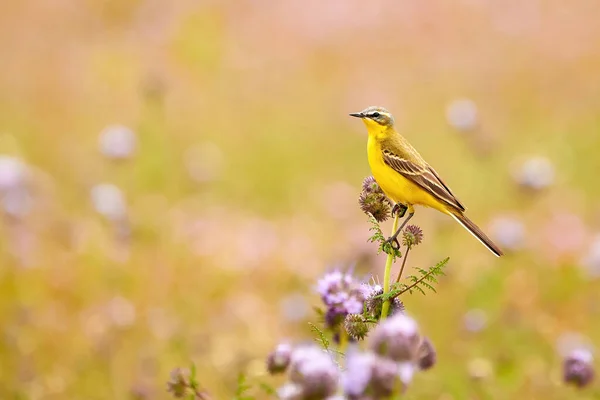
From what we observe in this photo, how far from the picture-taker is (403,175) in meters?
2.93

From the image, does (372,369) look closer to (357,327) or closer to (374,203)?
(357,327)

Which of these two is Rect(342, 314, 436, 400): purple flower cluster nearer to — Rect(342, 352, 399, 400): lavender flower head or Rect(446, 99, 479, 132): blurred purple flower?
Rect(342, 352, 399, 400): lavender flower head

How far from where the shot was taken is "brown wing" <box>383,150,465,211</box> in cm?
297

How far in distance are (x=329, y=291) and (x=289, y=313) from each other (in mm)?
2906

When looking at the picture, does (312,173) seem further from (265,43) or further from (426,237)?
(265,43)

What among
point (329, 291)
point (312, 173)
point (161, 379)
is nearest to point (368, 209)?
point (329, 291)

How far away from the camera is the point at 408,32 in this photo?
1305 centimetres

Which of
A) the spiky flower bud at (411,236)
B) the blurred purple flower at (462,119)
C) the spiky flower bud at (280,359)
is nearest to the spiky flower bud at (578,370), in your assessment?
the spiky flower bud at (411,236)

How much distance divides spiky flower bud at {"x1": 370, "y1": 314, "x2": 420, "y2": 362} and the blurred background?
60.0 inches

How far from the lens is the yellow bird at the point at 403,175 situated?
2834 mm

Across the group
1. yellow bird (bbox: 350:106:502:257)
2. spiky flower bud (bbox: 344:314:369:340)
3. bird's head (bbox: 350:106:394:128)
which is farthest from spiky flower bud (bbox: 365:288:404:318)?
bird's head (bbox: 350:106:394:128)

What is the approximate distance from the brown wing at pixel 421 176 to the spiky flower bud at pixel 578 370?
102cm

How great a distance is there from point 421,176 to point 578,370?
4.01ft

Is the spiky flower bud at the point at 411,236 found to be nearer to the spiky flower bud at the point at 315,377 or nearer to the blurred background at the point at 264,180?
the spiky flower bud at the point at 315,377
